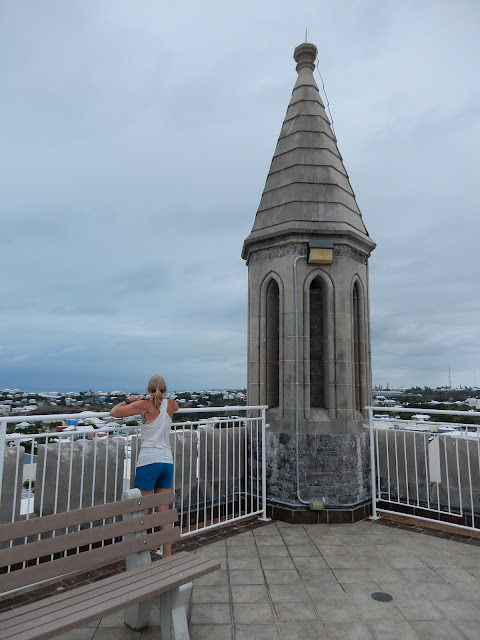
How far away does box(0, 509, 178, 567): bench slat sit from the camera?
2.46 meters

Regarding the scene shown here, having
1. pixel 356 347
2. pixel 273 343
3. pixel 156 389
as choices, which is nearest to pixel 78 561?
pixel 156 389

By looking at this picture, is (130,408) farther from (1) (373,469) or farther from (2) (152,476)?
(1) (373,469)

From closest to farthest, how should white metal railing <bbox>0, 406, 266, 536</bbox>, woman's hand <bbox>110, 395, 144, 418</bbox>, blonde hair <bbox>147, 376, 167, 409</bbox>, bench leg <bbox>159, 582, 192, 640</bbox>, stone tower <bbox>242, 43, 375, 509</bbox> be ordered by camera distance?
bench leg <bbox>159, 582, 192, 640</bbox>
woman's hand <bbox>110, 395, 144, 418</bbox>
blonde hair <bbox>147, 376, 167, 409</bbox>
white metal railing <bbox>0, 406, 266, 536</bbox>
stone tower <bbox>242, 43, 375, 509</bbox>

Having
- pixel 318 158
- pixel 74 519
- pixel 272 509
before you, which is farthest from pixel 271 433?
pixel 318 158

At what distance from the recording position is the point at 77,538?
2740 millimetres

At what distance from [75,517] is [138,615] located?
1.00 m

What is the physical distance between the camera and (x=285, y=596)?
368 cm

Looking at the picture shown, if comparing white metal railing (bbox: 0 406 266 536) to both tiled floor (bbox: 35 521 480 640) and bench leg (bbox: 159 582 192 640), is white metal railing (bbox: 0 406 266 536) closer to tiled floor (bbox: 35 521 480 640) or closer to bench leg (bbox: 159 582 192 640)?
tiled floor (bbox: 35 521 480 640)

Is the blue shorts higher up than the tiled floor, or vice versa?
the blue shorts

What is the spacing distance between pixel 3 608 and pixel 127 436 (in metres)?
1.77

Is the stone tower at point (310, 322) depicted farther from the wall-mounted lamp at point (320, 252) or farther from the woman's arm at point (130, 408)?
the woman's arm at point (130, 408)

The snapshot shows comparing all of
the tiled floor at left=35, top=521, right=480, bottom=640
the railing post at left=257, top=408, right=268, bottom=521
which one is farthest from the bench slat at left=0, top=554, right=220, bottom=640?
the railing post at left=257, top=408, right=268, bottom=521

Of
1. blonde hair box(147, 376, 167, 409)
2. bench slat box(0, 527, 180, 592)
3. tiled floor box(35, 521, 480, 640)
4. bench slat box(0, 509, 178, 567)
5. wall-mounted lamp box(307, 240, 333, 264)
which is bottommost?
tiled floor box(35, 521, 480, 640)

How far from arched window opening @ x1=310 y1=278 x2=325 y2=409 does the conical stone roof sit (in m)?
0.91
